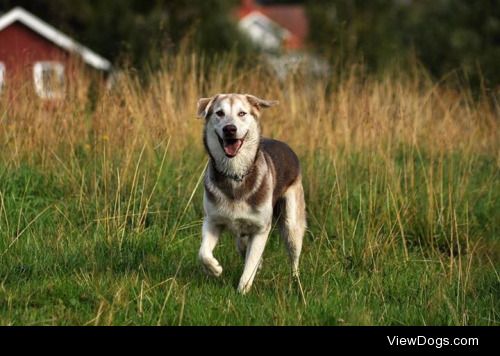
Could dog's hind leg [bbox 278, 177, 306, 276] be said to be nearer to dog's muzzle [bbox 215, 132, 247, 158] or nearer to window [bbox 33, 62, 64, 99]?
dog's muzzle [bbox 215, 132, 247, 158]

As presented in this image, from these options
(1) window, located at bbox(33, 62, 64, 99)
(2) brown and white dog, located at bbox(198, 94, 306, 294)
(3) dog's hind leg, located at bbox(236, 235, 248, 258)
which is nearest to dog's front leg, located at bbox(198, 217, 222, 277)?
(2) brown and white dog, located at bbox(198, 94, 306, 294)

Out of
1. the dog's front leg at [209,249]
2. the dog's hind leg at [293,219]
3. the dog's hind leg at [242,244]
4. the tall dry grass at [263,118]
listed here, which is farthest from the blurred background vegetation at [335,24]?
the dog's front leg at [209,249]

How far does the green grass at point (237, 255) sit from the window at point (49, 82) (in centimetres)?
89

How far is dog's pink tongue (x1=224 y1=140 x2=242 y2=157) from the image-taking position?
20.4ft

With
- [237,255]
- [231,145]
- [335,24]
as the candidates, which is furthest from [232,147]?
[335,24]

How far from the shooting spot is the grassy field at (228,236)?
5.61 meters

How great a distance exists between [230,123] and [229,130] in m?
0.06

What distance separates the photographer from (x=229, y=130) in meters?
6.20

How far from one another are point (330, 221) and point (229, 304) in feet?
8.08

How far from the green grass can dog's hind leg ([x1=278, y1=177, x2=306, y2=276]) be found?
143 millimetres

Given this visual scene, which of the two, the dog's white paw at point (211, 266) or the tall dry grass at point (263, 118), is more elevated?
the tall dry grass at point (263, 118)

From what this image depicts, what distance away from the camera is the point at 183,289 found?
5.79m

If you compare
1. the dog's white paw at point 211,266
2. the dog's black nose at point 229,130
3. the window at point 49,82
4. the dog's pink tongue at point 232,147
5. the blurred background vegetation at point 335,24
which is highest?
the blurred background vegetation at point 335,24

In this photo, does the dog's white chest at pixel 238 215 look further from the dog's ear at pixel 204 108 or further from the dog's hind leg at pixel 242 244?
the dog's ear at pixel 204 108
